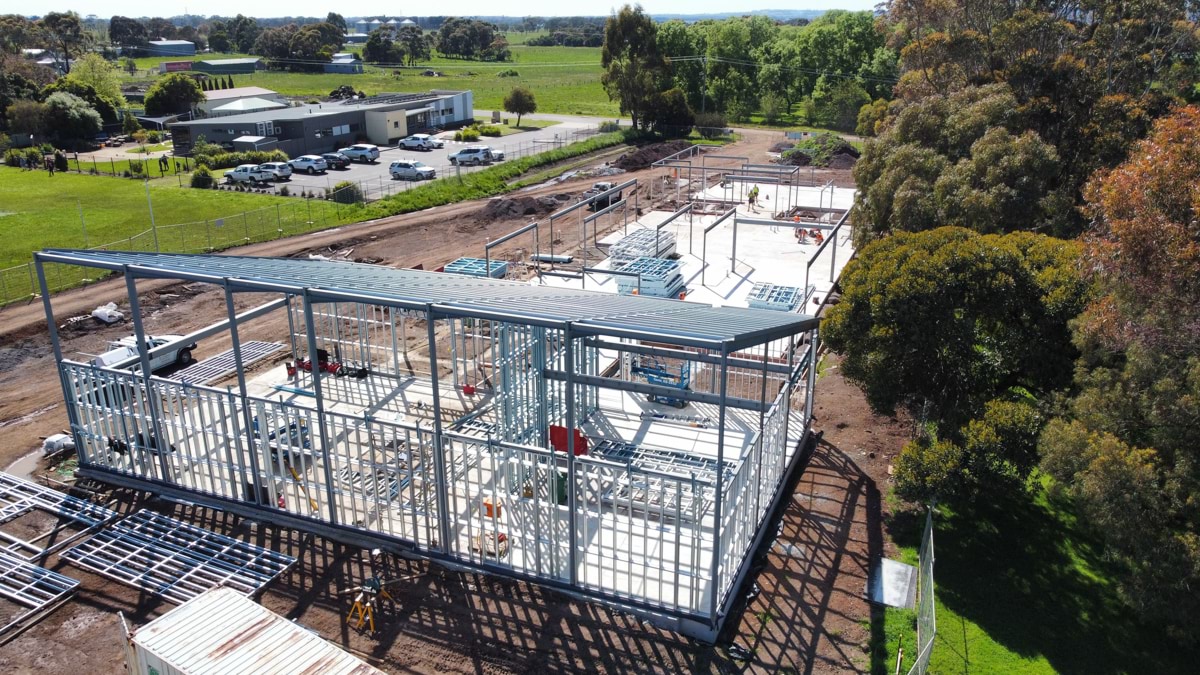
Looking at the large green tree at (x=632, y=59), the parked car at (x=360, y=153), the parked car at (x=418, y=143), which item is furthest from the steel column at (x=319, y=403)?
the large green tree at (x=632, y=59)

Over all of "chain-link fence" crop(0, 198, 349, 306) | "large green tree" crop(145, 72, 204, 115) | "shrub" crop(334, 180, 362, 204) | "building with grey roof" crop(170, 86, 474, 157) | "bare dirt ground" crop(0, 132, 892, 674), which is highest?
"large green tree" crop(145, 72, 204, 115)

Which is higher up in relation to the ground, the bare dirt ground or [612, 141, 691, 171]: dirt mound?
[612, 141, 691, 171]: dirt mound

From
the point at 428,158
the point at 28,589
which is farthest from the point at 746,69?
the point at 28,589

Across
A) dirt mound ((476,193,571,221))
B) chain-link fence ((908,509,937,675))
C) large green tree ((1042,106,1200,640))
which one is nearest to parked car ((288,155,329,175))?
dirt mound ((476,193,571,221))

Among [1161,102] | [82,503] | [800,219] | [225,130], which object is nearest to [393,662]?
[82,503]

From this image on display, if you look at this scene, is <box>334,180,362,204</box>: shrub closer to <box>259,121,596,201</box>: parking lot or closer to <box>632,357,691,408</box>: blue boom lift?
<box>259,121,596,201</box>: parking lot

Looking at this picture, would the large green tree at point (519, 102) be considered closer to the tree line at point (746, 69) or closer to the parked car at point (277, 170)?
the tree line at point (746, 69)

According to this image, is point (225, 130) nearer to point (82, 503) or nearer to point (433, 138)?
point (433, 138)
